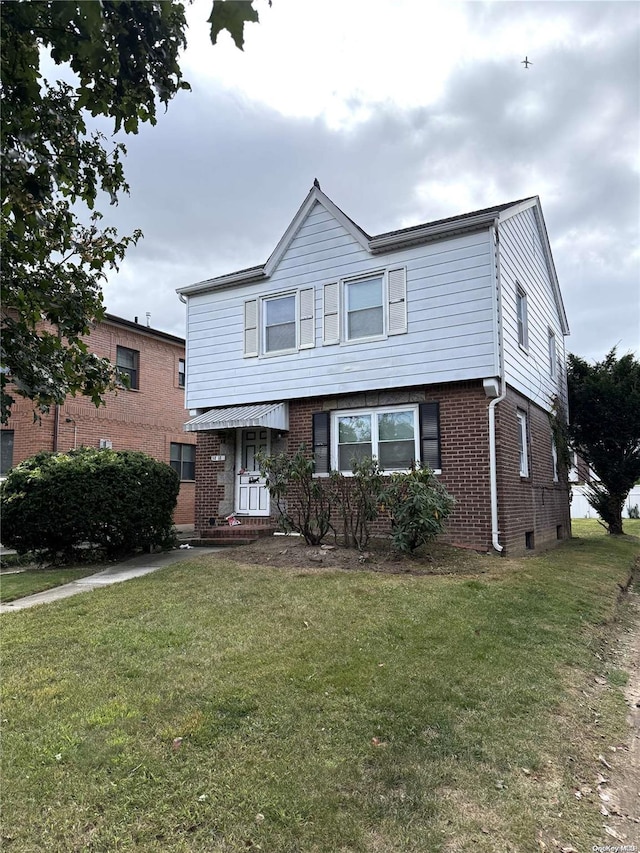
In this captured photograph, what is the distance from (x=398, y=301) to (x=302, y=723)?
9240 mm

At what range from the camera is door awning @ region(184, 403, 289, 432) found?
1209cm

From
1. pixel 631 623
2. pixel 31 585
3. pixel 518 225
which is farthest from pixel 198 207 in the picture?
pixel 631 623

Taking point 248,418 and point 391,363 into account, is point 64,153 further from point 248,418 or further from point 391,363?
point 248,418

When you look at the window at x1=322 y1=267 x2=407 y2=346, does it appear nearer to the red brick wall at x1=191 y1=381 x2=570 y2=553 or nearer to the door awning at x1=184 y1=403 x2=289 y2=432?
the red brick wall at x1=191 y1=381 x2=570 y2=553

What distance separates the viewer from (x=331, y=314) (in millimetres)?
12266

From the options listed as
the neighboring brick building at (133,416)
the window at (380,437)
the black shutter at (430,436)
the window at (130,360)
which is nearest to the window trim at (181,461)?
the neighboring brick building at (133,416)

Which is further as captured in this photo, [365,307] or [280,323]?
[280,323]

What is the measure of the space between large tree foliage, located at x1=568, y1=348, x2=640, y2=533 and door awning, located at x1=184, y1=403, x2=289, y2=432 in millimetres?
9915

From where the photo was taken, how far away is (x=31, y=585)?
8.09 m

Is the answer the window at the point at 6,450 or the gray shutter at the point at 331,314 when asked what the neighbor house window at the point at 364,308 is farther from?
the window at the point at 6,450

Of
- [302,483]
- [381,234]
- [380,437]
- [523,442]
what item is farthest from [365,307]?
[523,442]

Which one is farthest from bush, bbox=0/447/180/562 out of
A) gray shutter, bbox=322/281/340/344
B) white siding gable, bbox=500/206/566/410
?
white siding gable, bbox=500/206/566/410

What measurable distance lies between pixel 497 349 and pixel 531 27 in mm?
6077

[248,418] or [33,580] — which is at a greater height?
[248,418]
